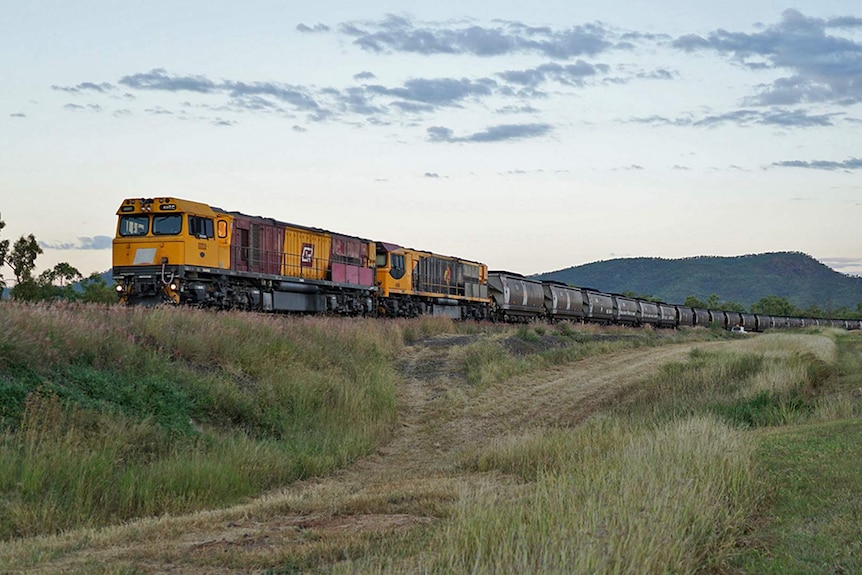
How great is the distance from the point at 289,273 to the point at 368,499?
22.6 meters

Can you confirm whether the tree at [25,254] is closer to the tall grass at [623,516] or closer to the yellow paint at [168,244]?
the yellow paint at [168,244]

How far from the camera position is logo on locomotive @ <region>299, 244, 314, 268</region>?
107ft

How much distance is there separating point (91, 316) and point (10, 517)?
6.54 meters

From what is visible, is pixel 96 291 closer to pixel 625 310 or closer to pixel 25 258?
pixel 25 258

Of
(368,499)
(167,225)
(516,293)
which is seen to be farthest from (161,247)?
(516,293)

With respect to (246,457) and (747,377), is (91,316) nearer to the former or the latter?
(246,457)

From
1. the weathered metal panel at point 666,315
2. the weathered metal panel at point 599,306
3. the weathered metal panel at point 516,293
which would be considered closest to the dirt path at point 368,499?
the weathered metal panel at point 516,293

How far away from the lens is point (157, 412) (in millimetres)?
12594

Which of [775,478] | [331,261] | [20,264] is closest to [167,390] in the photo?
[775,478]

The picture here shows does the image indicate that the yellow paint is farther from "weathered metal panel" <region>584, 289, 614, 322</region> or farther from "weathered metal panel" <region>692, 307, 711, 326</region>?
"weathered metal panel" <region>692, 307, 711, 326</region>

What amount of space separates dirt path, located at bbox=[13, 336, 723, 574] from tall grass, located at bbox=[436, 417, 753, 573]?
122 cm

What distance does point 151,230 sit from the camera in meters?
26.2

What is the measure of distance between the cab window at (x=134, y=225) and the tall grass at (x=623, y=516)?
19269 mm

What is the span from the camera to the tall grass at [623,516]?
5684 millimetres
